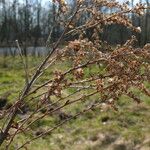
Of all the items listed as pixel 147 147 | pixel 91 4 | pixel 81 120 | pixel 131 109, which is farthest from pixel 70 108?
pixel 91 4

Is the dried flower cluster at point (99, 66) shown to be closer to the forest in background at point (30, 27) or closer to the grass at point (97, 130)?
the grass at point (97, 130)

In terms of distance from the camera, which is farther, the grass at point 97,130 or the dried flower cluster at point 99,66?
the grass at point 97,130

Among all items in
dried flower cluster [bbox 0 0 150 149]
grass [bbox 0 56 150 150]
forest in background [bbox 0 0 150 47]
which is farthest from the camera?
forest in background [bbox 0 0 150 47]

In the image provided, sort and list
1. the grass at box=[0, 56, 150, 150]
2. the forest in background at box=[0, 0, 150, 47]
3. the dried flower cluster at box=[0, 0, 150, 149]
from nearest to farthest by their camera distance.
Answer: the dried flower cluster at box=[0, 0, 150, 149]
the grass at box=[0, 56, 150, 150]
the forest in background at box=[0, 0, 150, 47]

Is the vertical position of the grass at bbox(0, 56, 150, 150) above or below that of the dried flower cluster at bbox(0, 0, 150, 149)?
below

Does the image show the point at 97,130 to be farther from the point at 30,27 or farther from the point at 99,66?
the point at 30,27

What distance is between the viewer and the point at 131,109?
1716 cm

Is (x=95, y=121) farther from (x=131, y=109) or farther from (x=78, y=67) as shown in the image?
(x=78, y=67)

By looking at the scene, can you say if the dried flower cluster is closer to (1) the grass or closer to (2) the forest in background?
(1) the grass

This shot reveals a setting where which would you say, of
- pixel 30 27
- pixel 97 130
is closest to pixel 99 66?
pixel 97 130

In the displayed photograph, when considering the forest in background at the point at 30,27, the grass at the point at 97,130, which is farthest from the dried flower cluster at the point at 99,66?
the forest in background at the point at 30,27

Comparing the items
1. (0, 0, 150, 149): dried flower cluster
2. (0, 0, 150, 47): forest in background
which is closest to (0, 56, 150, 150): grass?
(0, 0, 150, 149): dried flower cluster

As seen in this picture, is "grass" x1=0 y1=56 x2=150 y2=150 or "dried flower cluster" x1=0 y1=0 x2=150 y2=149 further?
"grass" x1=0 y1=56 x2=150 y2=150

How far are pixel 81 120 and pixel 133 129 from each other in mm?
2073
